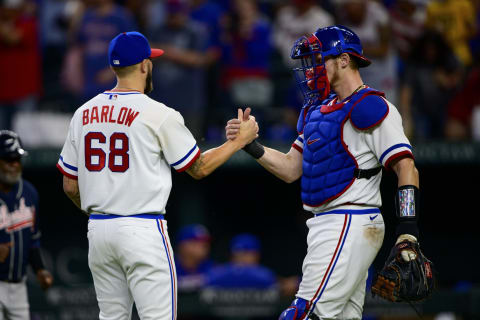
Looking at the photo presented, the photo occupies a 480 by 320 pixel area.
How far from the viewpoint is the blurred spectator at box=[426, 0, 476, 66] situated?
10203 millimetres

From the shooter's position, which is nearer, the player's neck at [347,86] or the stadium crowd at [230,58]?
the player's neck at [347,86]

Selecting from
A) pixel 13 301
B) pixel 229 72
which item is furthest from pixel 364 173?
pixel 229 72

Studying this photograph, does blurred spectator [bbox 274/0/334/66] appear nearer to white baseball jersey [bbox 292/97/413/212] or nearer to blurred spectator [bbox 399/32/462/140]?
blurred spectator [bbox 399/32/462/140]

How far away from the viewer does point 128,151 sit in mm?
4750

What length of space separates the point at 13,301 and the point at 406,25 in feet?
19.4

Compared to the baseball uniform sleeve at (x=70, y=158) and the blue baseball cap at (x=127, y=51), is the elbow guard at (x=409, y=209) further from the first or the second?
the baseball uniform sleeve at (x=70, y=158)

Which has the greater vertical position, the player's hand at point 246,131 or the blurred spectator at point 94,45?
the blurred spectator at point 94,45

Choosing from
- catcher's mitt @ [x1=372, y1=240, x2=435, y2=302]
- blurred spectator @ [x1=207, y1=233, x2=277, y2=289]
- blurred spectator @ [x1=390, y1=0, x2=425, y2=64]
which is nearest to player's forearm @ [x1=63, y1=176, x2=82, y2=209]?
catcher's mitt @ [x1=372, y1=240, x2=435, y2=302]

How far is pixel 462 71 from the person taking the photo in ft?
33.1

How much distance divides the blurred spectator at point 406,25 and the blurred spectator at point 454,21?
12 centimetres

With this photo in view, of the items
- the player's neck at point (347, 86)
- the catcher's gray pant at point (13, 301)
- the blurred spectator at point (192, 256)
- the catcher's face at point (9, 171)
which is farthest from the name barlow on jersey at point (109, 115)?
the blurred spectator at point (192, 256)

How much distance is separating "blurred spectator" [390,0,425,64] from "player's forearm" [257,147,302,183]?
516cm

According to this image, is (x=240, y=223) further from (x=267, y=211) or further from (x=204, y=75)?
(x=204, y=75)

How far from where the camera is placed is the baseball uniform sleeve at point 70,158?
497 centimetres
